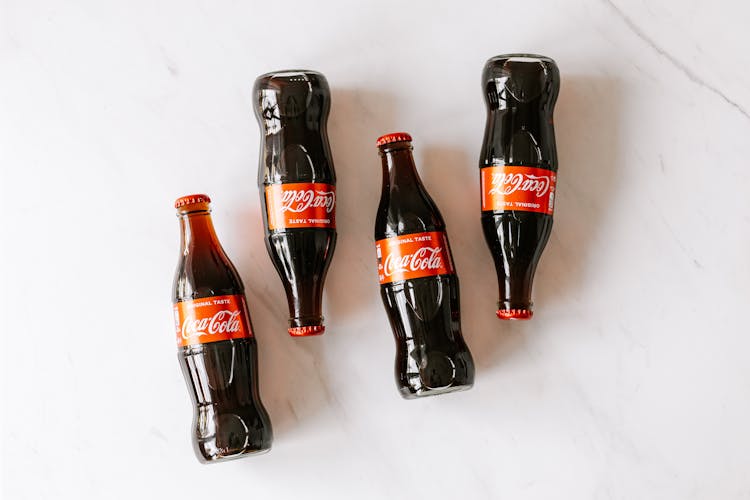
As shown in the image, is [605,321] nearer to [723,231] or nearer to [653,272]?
[653,272]

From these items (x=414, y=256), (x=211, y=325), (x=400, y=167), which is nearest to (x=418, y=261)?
(x=414, y=256)

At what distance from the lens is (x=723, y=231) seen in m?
1.32

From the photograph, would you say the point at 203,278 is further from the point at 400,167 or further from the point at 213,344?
the point at 400,167

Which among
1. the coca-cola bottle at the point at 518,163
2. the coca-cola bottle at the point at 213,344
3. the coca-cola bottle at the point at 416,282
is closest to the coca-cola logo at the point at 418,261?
the coca-cola bottle at the point at 416,282

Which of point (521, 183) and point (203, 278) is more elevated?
point (521, 183)

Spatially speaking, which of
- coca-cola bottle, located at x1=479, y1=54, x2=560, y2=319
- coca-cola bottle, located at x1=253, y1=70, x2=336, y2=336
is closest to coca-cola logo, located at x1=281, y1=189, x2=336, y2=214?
coca-cola bottle, located at x1=253, y1=70, x2=336, y2=336

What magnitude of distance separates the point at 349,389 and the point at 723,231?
2.43ft

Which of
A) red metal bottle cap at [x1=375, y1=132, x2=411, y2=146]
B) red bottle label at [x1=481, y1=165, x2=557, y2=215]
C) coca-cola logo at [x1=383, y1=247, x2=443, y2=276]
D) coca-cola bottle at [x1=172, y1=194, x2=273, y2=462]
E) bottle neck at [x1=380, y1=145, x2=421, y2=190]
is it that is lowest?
coca-cola bottle at [x1=172, y1=194, x2=273, y2=462]

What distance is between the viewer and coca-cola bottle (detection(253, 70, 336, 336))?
3.72 feet

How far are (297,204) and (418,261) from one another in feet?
0.69

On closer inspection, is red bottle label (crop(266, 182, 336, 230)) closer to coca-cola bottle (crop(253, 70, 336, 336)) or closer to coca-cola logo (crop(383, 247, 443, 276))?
coca-cola bottle (crop(253, 70, 336, 336))

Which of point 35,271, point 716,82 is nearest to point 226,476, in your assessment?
point 35,271

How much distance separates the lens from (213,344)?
1.12 meters

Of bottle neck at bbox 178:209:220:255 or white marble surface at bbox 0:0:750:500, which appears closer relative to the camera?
bottle neck at bbox 178:209:220:255
